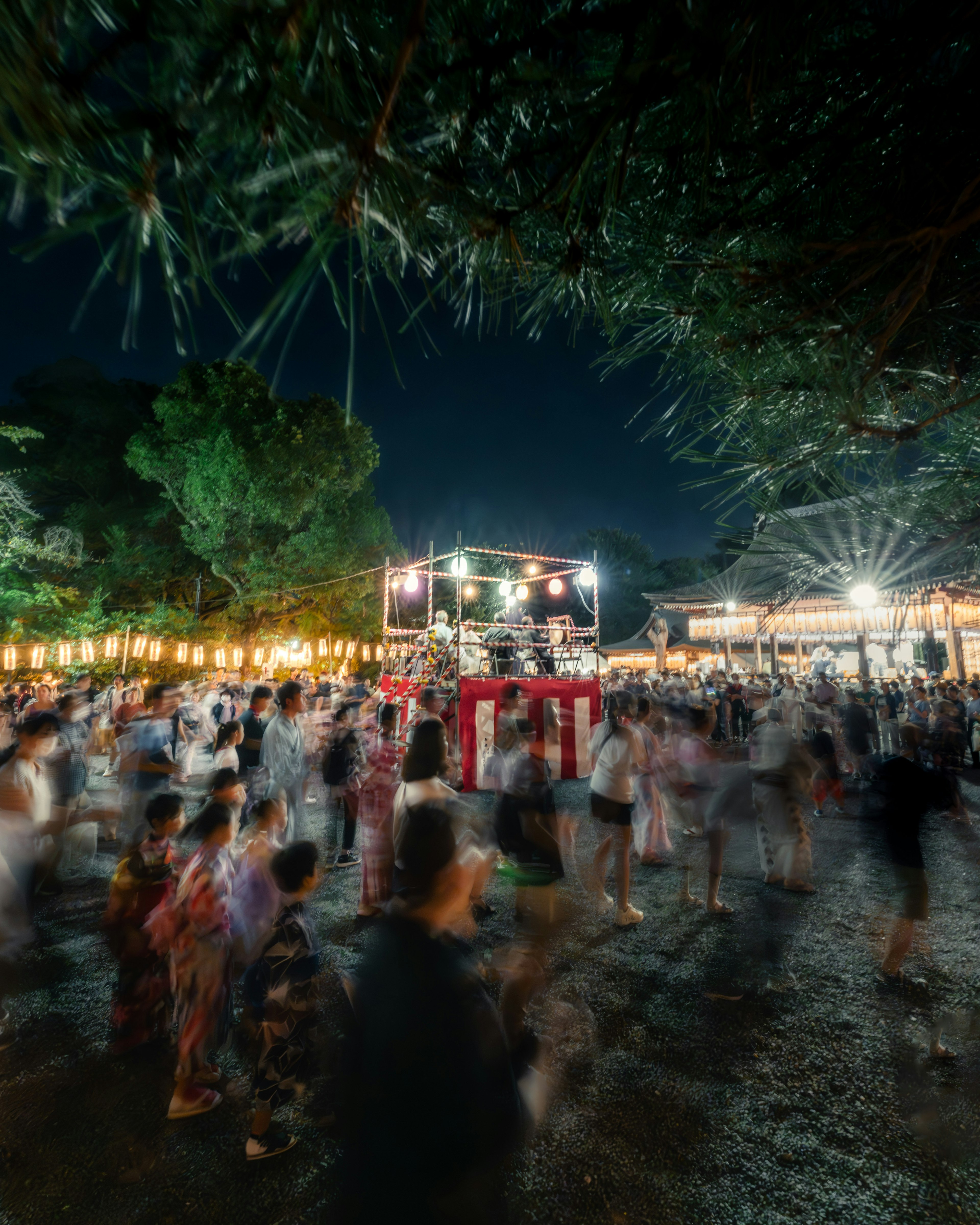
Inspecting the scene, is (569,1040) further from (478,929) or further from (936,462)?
(936,462)

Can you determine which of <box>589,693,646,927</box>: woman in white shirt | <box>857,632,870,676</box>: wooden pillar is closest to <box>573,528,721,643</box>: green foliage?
<box>857,632,870,676</box>: wooden pillar

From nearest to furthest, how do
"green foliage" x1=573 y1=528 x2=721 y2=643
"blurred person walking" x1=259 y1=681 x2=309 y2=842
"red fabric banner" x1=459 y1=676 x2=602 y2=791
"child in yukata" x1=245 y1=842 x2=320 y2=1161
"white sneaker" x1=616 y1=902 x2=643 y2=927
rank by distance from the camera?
"child in yukata" x1=245 y1=842 x2=320 y2=1161
"white sneaker" x1=616 y1=902 x2=643 y2=927
"blurred person walking" x1=259 y1=681 x2=309 y2=842
"red fabric banner" x1=459 y1=676 x2=602 y2=791
"green foliage" x1=573 y1=528 x2=721 y2=643

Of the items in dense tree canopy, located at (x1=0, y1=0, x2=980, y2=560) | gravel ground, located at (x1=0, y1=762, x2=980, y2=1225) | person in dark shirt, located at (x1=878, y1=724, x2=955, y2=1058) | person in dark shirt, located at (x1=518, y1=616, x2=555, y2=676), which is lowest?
gravel ground, located at (x1=0, y1=762, x2=980, y2=1225)

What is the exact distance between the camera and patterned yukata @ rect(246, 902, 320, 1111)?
96.3 inches

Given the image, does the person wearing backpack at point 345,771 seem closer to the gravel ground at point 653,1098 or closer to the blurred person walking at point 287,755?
the blurred person walking at point 287,755

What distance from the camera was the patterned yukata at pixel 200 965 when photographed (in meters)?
2.70

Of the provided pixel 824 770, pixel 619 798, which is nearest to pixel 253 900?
pixel 619 798

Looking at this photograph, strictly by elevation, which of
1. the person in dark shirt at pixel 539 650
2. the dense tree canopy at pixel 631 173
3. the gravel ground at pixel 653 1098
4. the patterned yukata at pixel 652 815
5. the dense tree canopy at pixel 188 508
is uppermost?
the dense tree canopy at pixel 188 508

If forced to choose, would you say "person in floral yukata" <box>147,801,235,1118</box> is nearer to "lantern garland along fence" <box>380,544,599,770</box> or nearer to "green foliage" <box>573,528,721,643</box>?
"lantern garland along fence" <box>380,544,599,770</box>

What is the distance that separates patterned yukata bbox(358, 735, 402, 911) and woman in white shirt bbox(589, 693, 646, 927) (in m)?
1.74

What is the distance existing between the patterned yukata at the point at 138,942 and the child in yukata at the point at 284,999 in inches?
36.1

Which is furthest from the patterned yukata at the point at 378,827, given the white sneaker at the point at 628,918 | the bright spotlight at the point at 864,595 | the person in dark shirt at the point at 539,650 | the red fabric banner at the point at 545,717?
the person in dark shirt at the point at 539,650

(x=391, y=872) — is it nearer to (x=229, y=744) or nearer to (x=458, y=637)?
(x=229, y=744)

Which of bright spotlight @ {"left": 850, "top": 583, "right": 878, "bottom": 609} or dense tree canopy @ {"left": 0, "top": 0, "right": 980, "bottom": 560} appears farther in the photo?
bright spotlight @ {"left": 850, "top": 583, "right": 878, "bottom": 609}
